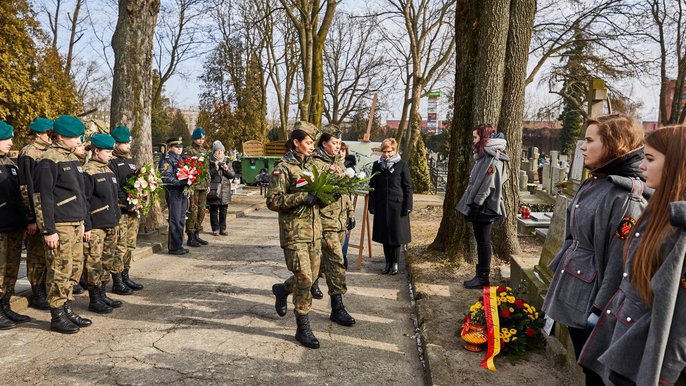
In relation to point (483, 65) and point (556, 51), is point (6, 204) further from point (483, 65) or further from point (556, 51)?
point (556, 51)

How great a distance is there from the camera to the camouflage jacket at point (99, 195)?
5.49 metres

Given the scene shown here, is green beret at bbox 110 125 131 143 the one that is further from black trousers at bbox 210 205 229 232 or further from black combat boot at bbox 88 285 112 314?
black trousers at bbox 210 205 229 232

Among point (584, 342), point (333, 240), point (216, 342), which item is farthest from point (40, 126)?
point (584, 342)

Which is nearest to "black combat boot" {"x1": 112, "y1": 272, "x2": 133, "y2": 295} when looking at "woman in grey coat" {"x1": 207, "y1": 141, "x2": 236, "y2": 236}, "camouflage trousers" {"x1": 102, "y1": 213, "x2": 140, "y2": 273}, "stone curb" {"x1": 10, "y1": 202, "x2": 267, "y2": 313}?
"camouflage trousers" {"x1": 102, "y1": 213, "x2": 140, "y2": 273}

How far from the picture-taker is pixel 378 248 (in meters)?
9.52

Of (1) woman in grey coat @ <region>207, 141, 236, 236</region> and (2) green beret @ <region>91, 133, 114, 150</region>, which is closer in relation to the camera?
(2) green beret @ <region>91, 133, 114, 150</region>

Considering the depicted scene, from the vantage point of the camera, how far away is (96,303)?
5539 millimetres

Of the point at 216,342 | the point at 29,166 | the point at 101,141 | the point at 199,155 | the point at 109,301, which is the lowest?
the point at 216,342

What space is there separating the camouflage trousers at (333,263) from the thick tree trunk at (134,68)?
5876 millimetres

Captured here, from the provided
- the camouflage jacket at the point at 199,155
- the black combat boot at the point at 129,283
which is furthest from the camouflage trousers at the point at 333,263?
the camouflage jacket at the point at 199,155

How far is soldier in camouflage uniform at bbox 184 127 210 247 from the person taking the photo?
9.02 meters

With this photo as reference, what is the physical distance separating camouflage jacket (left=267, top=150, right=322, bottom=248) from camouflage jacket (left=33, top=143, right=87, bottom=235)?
210 centimetres

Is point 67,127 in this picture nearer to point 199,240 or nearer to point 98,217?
point 98,217

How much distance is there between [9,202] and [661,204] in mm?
5672
